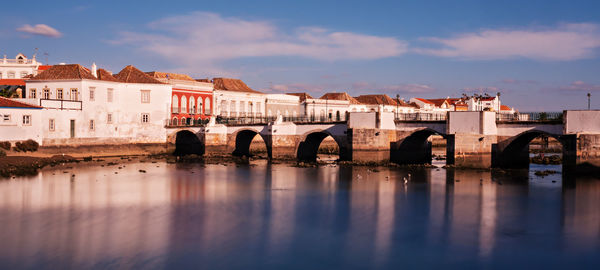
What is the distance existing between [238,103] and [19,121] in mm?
28079

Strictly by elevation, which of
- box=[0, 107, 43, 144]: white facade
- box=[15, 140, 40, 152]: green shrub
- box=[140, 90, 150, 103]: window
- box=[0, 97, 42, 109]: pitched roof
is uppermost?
box=[140, 90, 150, 103]: window

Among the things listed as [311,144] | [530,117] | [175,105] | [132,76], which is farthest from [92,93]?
[530,117]

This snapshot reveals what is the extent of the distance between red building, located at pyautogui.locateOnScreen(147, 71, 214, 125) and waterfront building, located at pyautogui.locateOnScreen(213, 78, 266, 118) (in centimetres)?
171

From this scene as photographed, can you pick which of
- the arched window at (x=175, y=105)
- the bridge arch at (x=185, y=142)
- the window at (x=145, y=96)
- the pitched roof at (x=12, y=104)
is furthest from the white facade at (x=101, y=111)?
the bridge arch at (x=185, y=142)

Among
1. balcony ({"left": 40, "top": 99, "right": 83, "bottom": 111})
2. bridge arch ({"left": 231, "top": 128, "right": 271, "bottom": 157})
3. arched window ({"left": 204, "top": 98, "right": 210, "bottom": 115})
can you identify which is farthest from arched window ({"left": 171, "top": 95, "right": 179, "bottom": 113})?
balcony ({"left": 40, "top": 99, "right": 83, "bottom": 111})

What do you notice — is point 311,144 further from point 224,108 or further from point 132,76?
point 132,76

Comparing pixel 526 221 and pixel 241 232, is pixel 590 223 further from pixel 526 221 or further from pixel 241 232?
pixel 241 232

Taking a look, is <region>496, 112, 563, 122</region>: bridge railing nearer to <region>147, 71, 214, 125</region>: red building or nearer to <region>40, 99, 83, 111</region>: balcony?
<region>147, 71, 214, 125</region>: red building

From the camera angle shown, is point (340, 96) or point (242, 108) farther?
point (340, 96)

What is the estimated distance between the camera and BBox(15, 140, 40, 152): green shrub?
46775mm

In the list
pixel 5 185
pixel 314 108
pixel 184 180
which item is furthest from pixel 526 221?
pixel 314 108

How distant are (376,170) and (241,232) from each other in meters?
21.2

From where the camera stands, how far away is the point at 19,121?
4775cm

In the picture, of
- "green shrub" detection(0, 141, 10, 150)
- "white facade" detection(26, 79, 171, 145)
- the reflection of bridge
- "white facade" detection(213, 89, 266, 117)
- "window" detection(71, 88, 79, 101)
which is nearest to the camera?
the reflection of bridge
